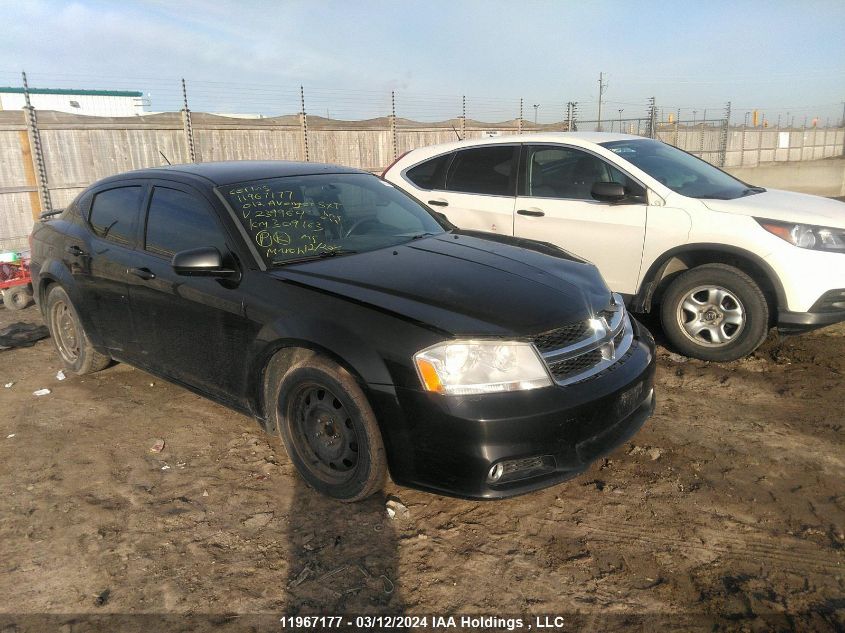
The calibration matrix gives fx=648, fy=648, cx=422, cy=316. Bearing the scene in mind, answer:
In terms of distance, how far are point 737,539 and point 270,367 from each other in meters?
2.37

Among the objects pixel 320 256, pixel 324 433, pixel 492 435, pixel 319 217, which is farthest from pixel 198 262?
pixel 492 435

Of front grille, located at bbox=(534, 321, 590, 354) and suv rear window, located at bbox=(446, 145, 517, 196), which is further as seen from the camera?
suv rear window, located at bbox=(446, 145, 517, 196)

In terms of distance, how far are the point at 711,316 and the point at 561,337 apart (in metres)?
2.62

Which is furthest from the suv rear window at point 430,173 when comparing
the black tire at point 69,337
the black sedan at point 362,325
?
the black tire at point 69,337

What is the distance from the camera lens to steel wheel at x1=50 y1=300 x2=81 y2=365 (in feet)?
16.6

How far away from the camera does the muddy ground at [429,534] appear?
2.53 m

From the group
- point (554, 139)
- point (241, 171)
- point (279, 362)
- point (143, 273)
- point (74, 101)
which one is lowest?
point (279, 362)

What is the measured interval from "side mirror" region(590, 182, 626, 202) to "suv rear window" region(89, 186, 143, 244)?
3445 millimetres

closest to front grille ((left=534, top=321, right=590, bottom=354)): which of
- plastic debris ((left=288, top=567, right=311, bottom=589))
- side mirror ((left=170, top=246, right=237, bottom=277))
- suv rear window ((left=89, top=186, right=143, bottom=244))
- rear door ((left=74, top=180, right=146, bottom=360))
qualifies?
plastic debris ((left=288, top=567, right=311, bottom=589))

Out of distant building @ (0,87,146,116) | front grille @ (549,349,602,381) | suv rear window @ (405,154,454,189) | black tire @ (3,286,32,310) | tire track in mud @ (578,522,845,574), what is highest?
distant building @ (0,87,146,116)

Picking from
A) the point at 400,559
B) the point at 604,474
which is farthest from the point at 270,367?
the point at 604,474

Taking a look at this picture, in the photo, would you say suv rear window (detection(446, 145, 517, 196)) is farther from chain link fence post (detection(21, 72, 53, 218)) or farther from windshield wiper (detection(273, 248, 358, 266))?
chain link fence post (detection(21, 72, 53, 218))

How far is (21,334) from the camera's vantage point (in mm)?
6582

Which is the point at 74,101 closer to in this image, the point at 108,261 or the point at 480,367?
the point at 108,261
